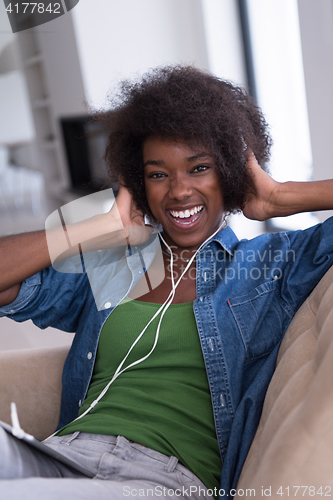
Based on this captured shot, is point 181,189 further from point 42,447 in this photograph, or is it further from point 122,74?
point 122,74

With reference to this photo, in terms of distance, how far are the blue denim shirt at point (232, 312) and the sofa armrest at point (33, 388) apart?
4 cm

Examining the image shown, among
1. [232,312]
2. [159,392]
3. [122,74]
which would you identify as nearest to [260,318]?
[232,312]

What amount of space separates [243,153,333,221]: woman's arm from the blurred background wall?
0.46m

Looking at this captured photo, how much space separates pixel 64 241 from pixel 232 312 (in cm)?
42

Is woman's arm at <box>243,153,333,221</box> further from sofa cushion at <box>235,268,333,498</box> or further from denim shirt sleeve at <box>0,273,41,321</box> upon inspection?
denim shirt sleeve at <box>0,273,41,321</box>

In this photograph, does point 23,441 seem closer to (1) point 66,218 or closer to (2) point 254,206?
(1) point 66,218

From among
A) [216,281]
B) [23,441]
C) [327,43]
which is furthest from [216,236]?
[327,43]

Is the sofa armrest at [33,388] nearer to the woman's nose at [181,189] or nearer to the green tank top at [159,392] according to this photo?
the green tank top at [159,392]

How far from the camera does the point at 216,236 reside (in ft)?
3.33

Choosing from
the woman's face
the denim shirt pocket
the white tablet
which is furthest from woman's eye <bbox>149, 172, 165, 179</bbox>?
the white tablet

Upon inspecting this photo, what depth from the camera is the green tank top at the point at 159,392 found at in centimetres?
77

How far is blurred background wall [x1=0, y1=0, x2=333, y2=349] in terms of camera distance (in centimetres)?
124

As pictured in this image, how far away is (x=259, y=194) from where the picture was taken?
3.34 feet

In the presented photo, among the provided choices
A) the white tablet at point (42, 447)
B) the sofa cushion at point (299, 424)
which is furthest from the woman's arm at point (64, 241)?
the sofa cushion at point (299, 424)
